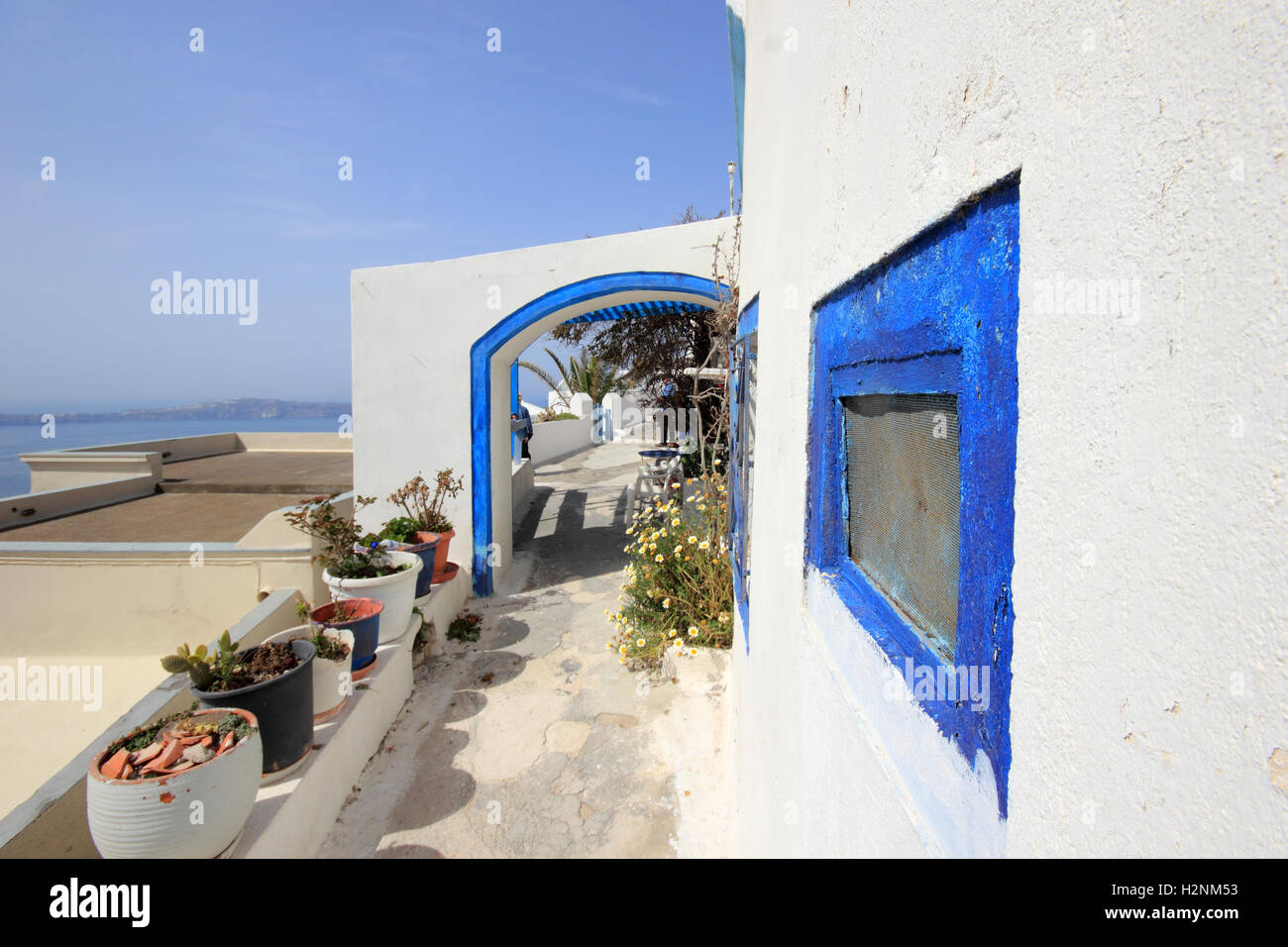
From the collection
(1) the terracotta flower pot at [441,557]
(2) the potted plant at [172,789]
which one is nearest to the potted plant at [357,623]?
(2) the potted plant at [172,789]

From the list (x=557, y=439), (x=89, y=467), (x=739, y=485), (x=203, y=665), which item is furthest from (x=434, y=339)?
(x=557, y=439)

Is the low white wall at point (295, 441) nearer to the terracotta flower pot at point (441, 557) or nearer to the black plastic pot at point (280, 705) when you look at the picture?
the terracotta flower pot at point (441, 557)

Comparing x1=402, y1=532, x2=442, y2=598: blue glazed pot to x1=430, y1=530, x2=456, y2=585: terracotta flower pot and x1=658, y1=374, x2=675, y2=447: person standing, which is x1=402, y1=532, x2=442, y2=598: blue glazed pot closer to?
x1=430, y1=530, x2=456, y2=585: terracotta flower pot

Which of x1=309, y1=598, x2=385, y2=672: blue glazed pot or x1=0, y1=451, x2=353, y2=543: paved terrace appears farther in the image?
x1=0, y1=451, x2=353, y2=543: paved terrace

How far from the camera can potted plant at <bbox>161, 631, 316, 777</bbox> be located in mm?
3059

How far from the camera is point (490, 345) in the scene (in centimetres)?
673

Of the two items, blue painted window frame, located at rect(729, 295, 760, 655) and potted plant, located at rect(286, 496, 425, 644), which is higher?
blue painted window frame, located at rect(729, 295, 760, 655)

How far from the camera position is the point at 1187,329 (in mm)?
473

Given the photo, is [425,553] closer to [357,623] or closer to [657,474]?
[357,623]

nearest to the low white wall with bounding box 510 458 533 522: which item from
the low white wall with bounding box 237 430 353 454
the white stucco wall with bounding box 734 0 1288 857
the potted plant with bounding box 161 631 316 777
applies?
the low white wall with bounding box 237 430 353 454

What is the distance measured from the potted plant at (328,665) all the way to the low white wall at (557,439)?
12908mm
